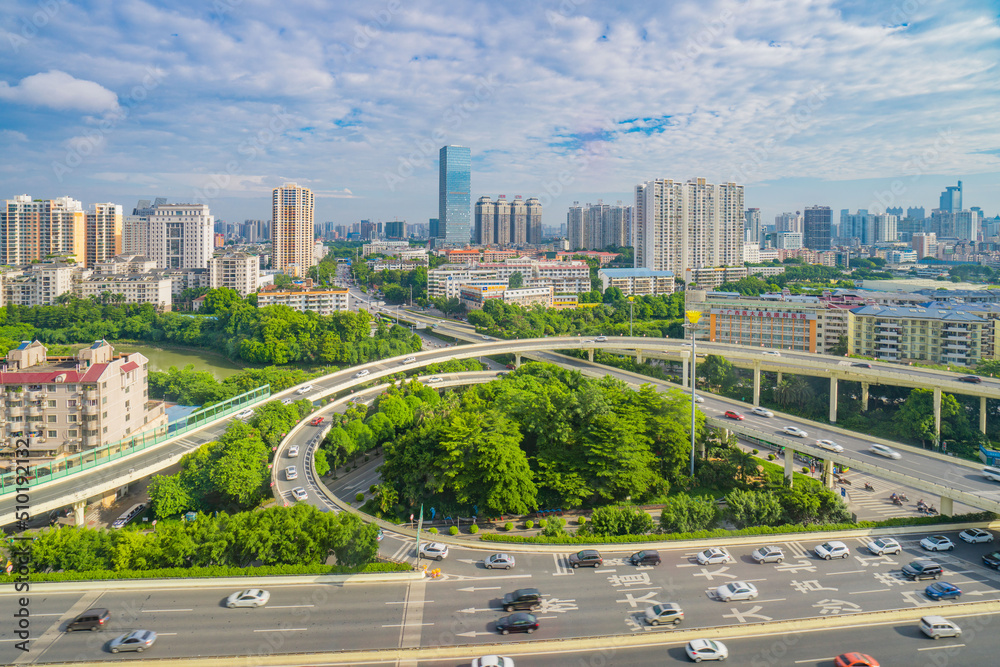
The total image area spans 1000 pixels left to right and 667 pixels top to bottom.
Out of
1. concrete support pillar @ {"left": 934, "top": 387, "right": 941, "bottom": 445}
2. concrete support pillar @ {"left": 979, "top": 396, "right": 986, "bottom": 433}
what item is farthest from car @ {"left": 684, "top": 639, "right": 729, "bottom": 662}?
concrete support pillar @ {"left": 979, "top": 396, "right": 986, "bottom": 433}

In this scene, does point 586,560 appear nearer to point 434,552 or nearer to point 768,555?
point 434,552

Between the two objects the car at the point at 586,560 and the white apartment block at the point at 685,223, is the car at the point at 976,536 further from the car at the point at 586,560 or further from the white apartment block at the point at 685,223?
the white apartment block at the point at 685,223

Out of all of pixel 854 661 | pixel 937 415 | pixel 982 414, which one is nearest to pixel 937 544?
pixel 854 661

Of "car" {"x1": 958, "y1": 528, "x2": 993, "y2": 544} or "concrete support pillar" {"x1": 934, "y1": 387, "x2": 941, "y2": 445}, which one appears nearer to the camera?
"car" {"x1": 958, "y1": 528, "x2": 993, "y2": 544}

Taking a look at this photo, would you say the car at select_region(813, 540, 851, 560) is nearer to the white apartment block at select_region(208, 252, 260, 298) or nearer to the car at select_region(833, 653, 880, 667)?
the car at select_region(833, 653, 880, 667)

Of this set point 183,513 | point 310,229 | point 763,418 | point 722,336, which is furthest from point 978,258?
point 183,513

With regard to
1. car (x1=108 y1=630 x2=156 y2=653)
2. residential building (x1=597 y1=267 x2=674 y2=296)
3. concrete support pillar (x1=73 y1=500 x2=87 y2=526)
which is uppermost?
residential building (x1=597 y1=267 x2=674 y2=296)
